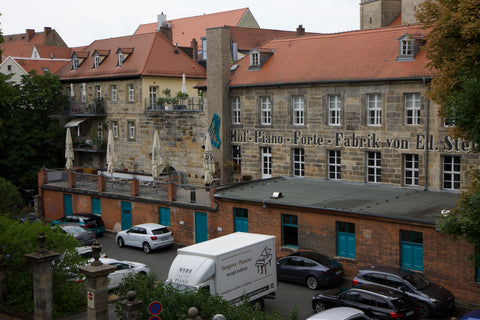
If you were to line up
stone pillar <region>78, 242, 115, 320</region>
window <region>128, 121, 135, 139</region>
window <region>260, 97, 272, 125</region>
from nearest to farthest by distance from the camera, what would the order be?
stone pillar <region>78, 242, 115, 320</region>
window <region>260, 97, 272, 125</region>
window <region>128, 121, 135, 139</region>

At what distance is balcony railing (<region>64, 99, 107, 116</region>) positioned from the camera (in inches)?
1783

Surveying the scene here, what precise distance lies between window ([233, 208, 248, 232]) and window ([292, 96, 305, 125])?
729 cm

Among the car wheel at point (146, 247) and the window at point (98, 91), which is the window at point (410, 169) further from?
the window at point (98, 91)

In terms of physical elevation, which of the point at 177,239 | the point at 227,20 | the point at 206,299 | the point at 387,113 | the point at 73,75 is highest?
the point at 227,20

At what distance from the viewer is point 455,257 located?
20219 mm

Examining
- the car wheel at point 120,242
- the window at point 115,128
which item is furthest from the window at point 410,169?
the window at point 115,128

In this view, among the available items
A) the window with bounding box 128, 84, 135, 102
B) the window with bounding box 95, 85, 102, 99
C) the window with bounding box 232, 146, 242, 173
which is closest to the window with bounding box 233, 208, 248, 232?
the window with bounding box 232, 146, 242, 173

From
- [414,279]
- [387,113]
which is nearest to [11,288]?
[414,279]

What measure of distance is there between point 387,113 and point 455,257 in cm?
988

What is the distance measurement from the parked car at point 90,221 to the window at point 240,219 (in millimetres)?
9709

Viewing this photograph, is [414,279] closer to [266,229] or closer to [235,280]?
[235,280]

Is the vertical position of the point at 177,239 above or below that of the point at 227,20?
below

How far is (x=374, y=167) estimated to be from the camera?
95.4ft

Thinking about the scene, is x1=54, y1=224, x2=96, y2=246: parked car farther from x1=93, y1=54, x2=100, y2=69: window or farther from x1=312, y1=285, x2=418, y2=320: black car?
x1=93, y1=54, x2=100, y2=69: window
